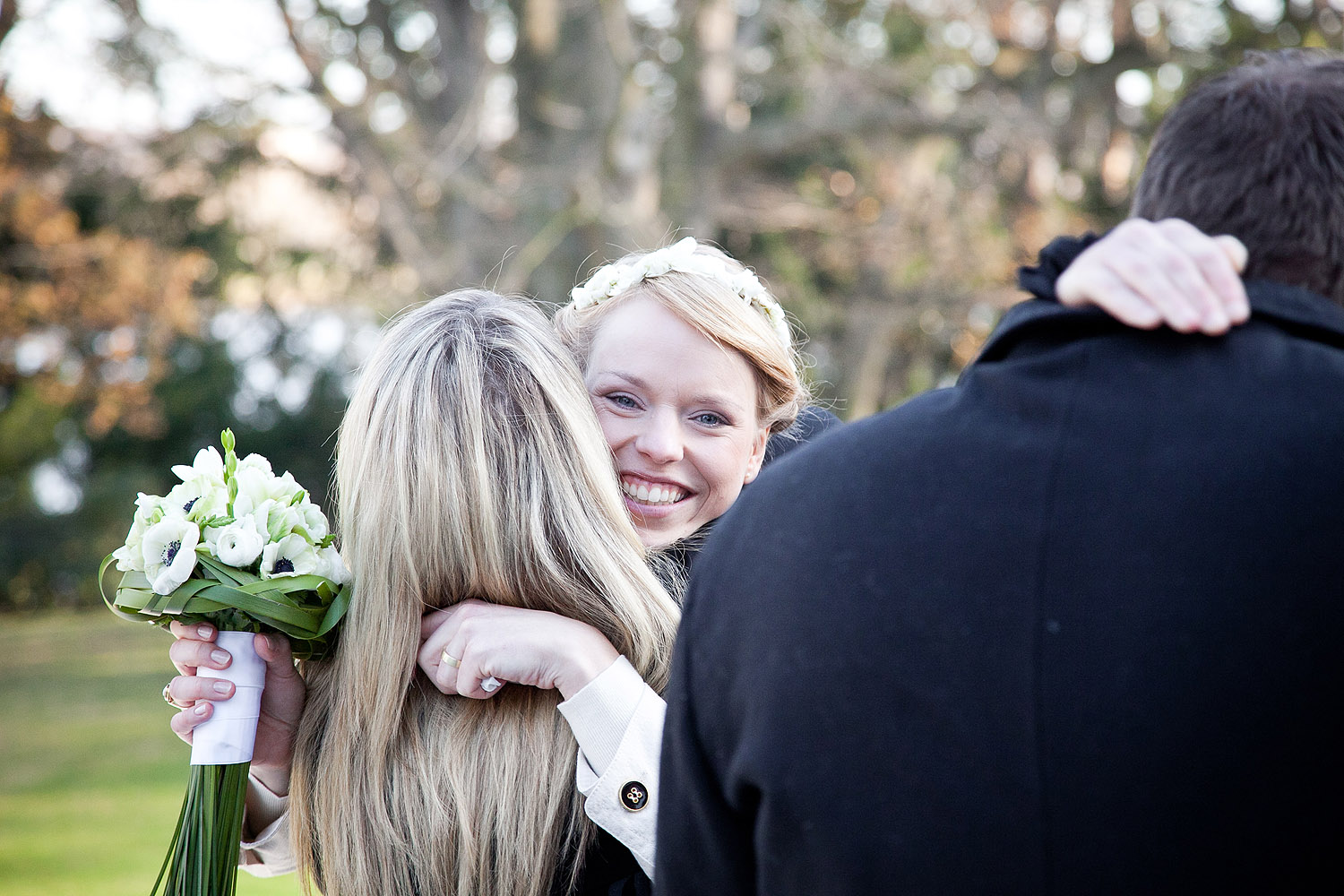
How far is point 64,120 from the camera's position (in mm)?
12180

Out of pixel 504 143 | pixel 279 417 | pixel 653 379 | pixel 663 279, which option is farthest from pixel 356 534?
pixel 279 417

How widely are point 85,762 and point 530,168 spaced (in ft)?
22.7

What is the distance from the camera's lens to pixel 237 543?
2242 millimetres

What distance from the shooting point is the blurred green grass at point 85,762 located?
25.2 ft

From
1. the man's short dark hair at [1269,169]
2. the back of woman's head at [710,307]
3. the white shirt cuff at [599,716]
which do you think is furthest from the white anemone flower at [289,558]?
the man's short dark hair at [1269,169]

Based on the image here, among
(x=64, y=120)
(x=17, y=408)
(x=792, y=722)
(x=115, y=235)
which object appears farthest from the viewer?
(x=17, y=408)

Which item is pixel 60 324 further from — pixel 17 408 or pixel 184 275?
pixel 17 408

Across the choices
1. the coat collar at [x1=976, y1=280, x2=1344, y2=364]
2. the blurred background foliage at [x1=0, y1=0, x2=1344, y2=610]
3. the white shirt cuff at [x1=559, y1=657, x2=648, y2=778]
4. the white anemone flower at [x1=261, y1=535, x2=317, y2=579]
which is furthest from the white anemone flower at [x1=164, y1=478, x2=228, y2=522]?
the blurred background foliage at [x1=0, y1=0, x2=1344, y2=610]

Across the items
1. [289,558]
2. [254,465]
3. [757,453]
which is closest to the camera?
[289,558]

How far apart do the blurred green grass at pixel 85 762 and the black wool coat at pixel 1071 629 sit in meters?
7.08

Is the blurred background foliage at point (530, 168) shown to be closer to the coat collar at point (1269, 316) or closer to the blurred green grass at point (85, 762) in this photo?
the blurred green grass at point (85, 762)

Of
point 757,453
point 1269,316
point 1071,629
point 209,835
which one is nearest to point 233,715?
point 209,835

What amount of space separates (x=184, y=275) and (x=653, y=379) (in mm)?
11902

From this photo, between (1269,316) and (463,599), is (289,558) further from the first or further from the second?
(1269,316)
